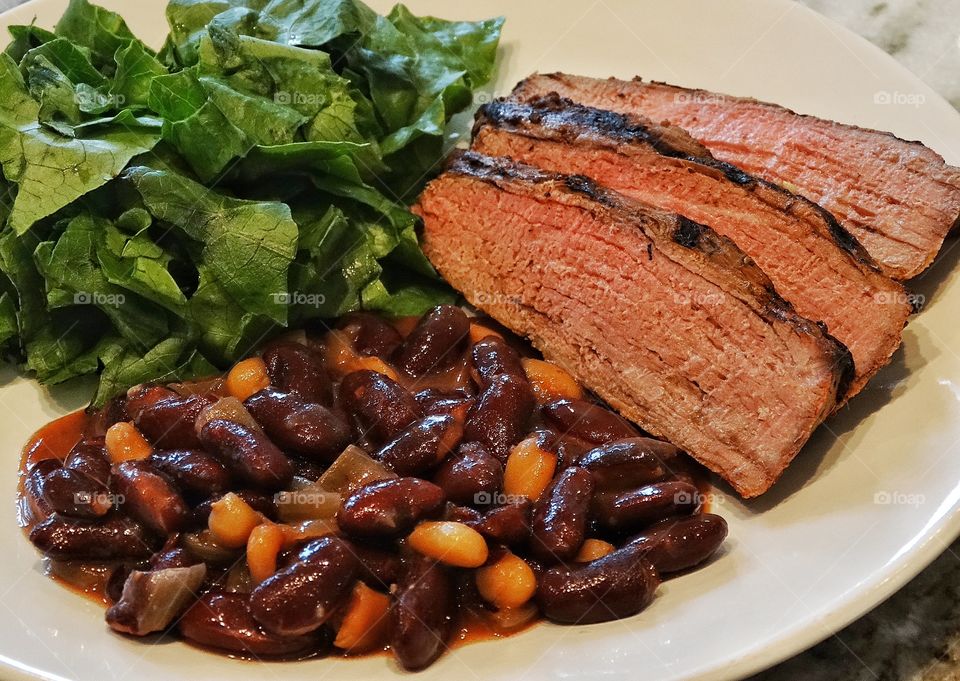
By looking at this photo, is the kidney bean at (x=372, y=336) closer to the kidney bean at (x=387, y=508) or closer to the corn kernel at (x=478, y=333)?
the corn kernel at (x=478, y=333)

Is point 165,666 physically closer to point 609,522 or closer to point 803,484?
point 609,522

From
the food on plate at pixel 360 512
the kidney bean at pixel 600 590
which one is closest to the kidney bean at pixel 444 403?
the food on plate at pixel 360 512

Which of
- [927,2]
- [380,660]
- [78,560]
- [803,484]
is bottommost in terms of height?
[78,560]

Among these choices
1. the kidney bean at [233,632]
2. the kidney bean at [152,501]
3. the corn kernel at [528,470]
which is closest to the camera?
the kidney bean at [233,632]

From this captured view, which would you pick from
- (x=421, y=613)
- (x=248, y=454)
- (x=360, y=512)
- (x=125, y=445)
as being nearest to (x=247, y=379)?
(x=125, y=445)

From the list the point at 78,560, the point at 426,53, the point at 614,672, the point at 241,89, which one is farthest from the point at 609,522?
the point at 426,53

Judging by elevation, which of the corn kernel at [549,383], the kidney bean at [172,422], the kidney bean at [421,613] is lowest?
the kidney bean at [172,422]
